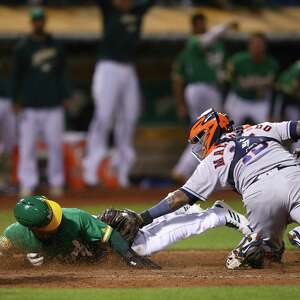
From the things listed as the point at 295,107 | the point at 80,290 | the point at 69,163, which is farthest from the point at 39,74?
the point at 80,290

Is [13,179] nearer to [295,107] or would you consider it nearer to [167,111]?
[167,111]

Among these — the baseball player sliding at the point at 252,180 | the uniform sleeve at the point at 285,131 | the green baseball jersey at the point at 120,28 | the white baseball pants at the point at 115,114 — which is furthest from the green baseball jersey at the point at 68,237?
the green baseball jersey at the point at 120,28

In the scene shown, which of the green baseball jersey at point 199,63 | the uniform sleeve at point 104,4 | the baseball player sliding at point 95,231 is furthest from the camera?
the green baseball jersey at point 199,63

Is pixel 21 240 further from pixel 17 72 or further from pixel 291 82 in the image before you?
pixel 291 82

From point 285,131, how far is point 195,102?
299 inches

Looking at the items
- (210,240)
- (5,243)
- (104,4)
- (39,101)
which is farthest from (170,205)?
(104,4)

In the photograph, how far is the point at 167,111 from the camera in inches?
723

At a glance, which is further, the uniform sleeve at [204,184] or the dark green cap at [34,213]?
the uniform sleeve at [204,184]

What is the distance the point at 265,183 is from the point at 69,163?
8665mm

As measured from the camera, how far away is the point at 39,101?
14664mm

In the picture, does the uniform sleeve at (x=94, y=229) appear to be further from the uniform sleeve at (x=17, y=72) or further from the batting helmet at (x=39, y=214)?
the uniform sleeve at (x=17, y=72)

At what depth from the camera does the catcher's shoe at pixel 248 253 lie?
8070 millimetres

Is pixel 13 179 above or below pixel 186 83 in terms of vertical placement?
below

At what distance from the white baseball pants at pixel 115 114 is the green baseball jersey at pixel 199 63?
2.67 feet
